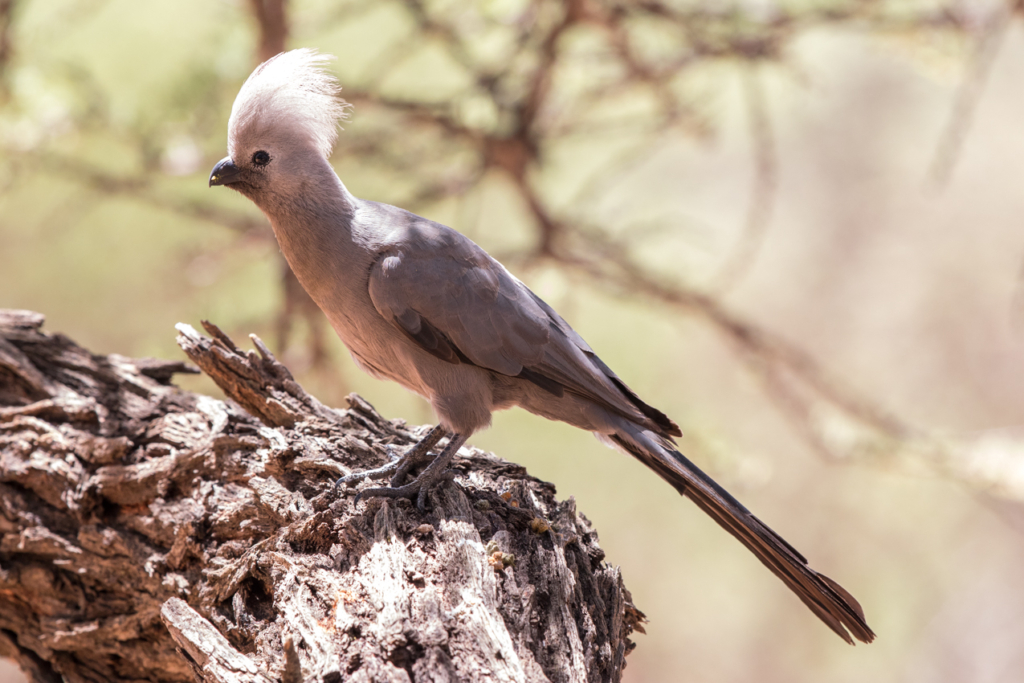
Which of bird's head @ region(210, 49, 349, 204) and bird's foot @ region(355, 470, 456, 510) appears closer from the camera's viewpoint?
bird's foot @ region(355, 470, 456, 510)

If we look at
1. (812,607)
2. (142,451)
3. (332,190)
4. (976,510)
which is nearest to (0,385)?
(142,451)

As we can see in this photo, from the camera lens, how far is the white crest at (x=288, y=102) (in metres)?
2.56

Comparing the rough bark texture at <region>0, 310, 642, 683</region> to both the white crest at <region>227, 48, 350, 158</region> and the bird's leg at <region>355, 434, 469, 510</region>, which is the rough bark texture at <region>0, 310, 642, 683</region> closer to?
the bird's leg at <region>355, 434, 469, 510</region>

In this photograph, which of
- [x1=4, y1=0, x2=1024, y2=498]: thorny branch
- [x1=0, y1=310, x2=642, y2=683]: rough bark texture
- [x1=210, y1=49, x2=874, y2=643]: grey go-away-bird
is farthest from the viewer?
[x1=4, y1=0, x2=1024, y2=498]: thorny branch

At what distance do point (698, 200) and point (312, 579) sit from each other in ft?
30.8

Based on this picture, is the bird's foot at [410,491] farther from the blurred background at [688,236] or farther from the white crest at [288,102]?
the blurred background at [688,236]

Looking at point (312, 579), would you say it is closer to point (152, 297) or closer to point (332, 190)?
point (332, 190)

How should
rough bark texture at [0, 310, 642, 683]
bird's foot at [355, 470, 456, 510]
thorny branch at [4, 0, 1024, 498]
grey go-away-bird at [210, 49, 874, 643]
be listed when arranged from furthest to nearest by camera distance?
thorny branch at [4, 0, 1024, 498]
grey go-away-bird at [210, 49, 874, 643]
bird's foot at [355, 470, 456, 510]
rough bark texture at [0, 310, 642, 683]

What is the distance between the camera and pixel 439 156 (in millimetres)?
5441

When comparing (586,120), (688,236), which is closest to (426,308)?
(586,120)

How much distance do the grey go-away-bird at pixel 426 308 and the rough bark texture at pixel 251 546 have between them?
10.5 inches

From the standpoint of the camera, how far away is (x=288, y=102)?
2.60 m

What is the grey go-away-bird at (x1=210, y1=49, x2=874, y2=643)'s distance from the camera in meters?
2.50

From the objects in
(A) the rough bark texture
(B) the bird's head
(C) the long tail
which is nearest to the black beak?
(B) the bird's head
